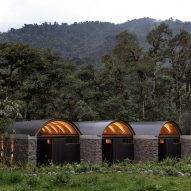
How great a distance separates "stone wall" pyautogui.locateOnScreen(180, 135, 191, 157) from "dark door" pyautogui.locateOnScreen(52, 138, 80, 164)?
8.10m

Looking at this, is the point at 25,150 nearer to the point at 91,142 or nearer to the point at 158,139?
the point at 91,142

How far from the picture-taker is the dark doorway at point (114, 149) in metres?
23.7

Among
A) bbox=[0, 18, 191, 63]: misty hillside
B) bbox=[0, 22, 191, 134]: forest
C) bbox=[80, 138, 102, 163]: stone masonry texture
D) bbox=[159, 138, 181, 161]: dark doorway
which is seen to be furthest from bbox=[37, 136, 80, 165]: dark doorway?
bbox=[0, 18, 191, 63]: misty hillside

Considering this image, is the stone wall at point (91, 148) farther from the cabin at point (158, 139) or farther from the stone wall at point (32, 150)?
the cabin at point (158, 139)

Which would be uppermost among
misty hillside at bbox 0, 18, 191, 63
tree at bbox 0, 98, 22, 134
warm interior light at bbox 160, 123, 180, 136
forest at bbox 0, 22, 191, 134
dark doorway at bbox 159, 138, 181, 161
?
misty hillside at bbox 0, 18, 191, 63

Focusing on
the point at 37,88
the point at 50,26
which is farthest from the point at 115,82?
the point at 50,26

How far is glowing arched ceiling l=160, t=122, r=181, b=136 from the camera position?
2562 centimetres

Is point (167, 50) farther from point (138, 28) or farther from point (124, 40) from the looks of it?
point (138, 28)

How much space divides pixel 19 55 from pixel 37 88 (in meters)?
3.47

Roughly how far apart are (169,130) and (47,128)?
8.95 m

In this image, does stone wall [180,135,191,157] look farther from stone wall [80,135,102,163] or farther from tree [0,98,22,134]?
tree [0,98,22,134]

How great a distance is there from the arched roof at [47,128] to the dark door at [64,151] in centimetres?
73

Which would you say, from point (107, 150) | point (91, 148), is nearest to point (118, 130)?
point (107, 150)

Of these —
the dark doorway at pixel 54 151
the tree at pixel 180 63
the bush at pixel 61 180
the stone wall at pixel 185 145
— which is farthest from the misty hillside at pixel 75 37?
the bush at pixel 61 180
